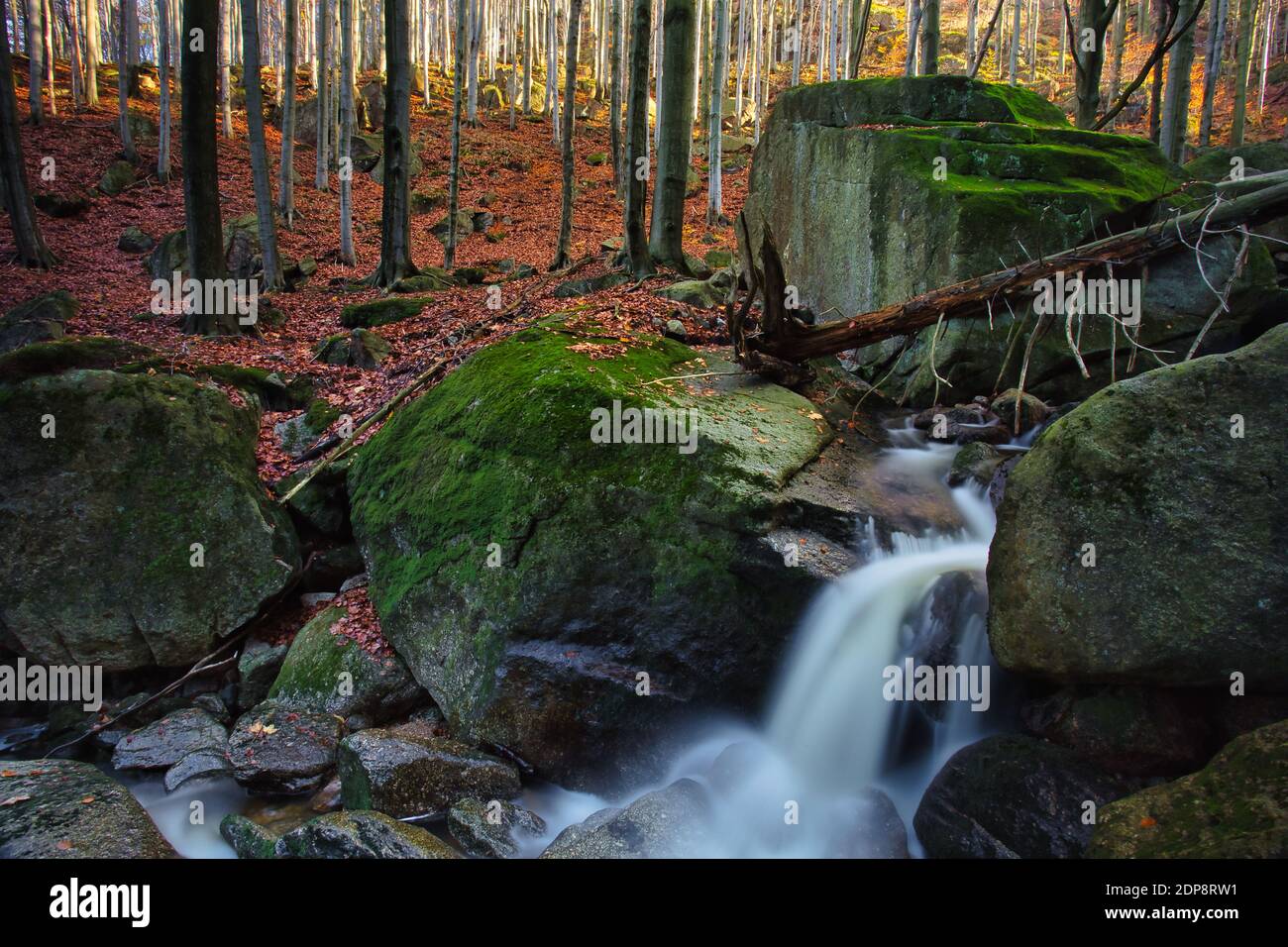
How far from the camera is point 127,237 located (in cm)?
1786

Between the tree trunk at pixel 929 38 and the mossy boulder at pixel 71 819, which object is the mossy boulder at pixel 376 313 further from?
the tree trunk at pixel 929 38

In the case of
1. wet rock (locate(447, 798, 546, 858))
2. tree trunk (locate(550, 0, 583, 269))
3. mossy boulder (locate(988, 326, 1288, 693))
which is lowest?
wet rock (locate(447, 798, 546, 858))

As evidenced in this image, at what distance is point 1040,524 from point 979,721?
140 centimetres

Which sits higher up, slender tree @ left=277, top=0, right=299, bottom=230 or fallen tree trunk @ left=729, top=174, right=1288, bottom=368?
slender tree @ left=277, top=0, right=299, bottom=230

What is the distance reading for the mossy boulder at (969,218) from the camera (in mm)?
7191

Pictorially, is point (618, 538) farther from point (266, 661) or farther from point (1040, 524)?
point (266, 661)

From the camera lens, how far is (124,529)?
631cm

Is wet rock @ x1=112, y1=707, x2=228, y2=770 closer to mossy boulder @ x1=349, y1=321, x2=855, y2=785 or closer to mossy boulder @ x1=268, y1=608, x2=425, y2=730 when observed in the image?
mossy boulder @ x1=268, y1=608, x2=425, y2=730

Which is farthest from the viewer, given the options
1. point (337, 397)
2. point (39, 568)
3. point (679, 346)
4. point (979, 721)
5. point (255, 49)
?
point (255, 49)

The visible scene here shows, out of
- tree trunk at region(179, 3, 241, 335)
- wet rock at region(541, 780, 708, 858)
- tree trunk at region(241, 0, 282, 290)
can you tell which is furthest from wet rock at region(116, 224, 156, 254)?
wet rock at region(541, 780, 708, 858)

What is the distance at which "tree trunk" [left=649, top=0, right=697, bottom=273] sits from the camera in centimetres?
1164

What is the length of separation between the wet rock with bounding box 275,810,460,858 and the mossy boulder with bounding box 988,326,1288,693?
3542mm

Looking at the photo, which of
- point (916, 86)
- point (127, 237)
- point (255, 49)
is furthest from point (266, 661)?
point (127, 237)
